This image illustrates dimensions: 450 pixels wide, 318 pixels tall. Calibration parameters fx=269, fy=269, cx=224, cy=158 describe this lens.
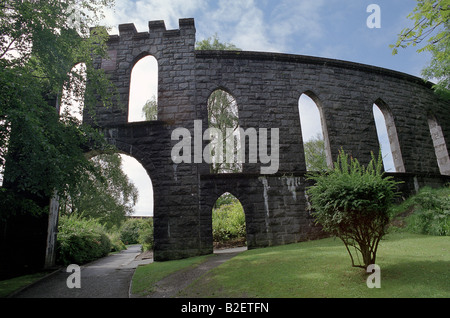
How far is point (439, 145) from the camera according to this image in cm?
1380

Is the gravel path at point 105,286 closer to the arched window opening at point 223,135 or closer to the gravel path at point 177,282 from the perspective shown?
the gravel path at point 177,282

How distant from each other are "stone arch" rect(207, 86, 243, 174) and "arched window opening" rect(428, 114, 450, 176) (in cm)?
1019

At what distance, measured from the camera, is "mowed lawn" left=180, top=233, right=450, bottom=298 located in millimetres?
3597

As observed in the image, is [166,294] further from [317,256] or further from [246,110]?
[246,110]

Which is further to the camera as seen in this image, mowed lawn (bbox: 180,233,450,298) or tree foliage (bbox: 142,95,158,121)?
tree foliage (bbox: 142,95,158,121)

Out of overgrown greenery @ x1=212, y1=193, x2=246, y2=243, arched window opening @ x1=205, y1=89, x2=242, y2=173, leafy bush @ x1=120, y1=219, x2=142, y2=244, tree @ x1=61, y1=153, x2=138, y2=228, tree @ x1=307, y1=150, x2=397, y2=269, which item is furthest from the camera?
leafy bush @ x1=120, y1=219, x2=142, y2=244

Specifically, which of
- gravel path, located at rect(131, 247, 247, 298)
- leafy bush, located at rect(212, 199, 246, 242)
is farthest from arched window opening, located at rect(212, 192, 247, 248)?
gravel path, located at rect(131, 247, 247, 298)

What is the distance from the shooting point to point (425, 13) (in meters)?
4.96

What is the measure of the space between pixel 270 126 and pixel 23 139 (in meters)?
7.63

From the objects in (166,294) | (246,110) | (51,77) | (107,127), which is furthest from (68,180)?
(246,110)

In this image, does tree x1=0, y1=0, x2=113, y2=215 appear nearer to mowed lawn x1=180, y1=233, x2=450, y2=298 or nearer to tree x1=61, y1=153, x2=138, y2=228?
mowed lawn x1=180, y1=233, x2=450, y2=298

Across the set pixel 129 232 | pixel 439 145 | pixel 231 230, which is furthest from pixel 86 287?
pixel 129 232

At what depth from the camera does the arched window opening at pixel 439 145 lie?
44.1ft
